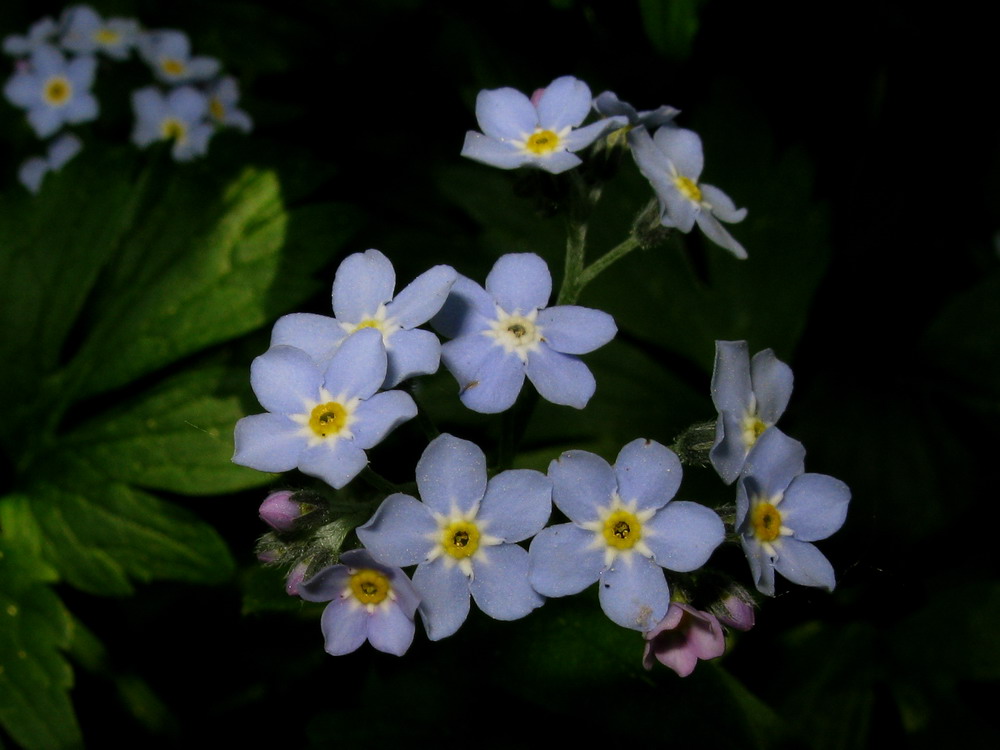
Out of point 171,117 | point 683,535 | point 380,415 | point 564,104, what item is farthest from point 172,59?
point 683,535

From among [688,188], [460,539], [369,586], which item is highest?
[688,188]

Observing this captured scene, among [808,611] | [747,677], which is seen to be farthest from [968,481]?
[747,677]

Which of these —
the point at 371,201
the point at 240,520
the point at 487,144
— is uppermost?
the point at 487,144

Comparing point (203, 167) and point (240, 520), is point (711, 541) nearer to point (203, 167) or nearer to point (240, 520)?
point (240, 520)

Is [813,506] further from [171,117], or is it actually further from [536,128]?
[171,117]

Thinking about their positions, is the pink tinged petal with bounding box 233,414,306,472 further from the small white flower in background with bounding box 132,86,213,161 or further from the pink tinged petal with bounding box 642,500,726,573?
the small white flower in background with bounding box 132,86,213,161

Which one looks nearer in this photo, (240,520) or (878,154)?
(240,520)

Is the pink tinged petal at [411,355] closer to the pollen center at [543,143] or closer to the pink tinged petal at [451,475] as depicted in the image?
the pink tinged petal at [451,475]
